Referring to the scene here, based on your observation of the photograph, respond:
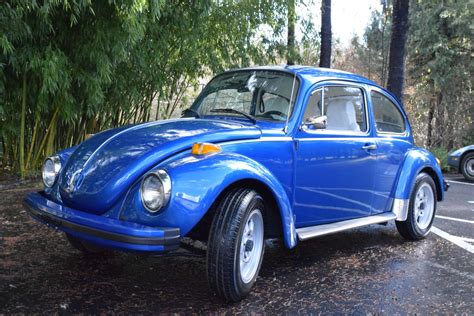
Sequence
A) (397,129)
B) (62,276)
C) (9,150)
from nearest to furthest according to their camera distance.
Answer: (62,276) → (397,129) → (9,150)

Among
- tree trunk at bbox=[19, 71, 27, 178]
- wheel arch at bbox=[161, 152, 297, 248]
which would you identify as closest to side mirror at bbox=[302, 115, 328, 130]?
wheel arch at bbox=[161, 152, 297, 248]

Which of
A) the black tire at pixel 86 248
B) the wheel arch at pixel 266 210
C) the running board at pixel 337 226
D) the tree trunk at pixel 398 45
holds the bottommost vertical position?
the black tire at pixel 86 248

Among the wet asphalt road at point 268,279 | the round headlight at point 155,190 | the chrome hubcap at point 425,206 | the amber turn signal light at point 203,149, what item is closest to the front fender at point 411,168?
the chrome hubcap at point 425,206

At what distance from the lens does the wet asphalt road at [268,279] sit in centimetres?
316

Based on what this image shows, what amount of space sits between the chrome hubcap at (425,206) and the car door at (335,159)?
39.9 inches

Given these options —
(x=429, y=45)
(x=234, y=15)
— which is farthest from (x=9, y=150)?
(x=429, y=45)

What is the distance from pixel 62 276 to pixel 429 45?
17478 mm

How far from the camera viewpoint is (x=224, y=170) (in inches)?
Answer: 120

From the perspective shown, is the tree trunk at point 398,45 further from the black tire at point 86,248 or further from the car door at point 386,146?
the black tire at point 86,248

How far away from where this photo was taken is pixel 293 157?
3709mm

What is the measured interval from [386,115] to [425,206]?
114 cm

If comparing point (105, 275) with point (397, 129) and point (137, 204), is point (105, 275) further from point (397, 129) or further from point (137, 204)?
point (397, 129)

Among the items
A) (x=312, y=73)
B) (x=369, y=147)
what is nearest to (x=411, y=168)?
(x=369, y=147)

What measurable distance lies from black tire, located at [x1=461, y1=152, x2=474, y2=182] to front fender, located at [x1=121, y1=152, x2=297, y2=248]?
9.48 metres
